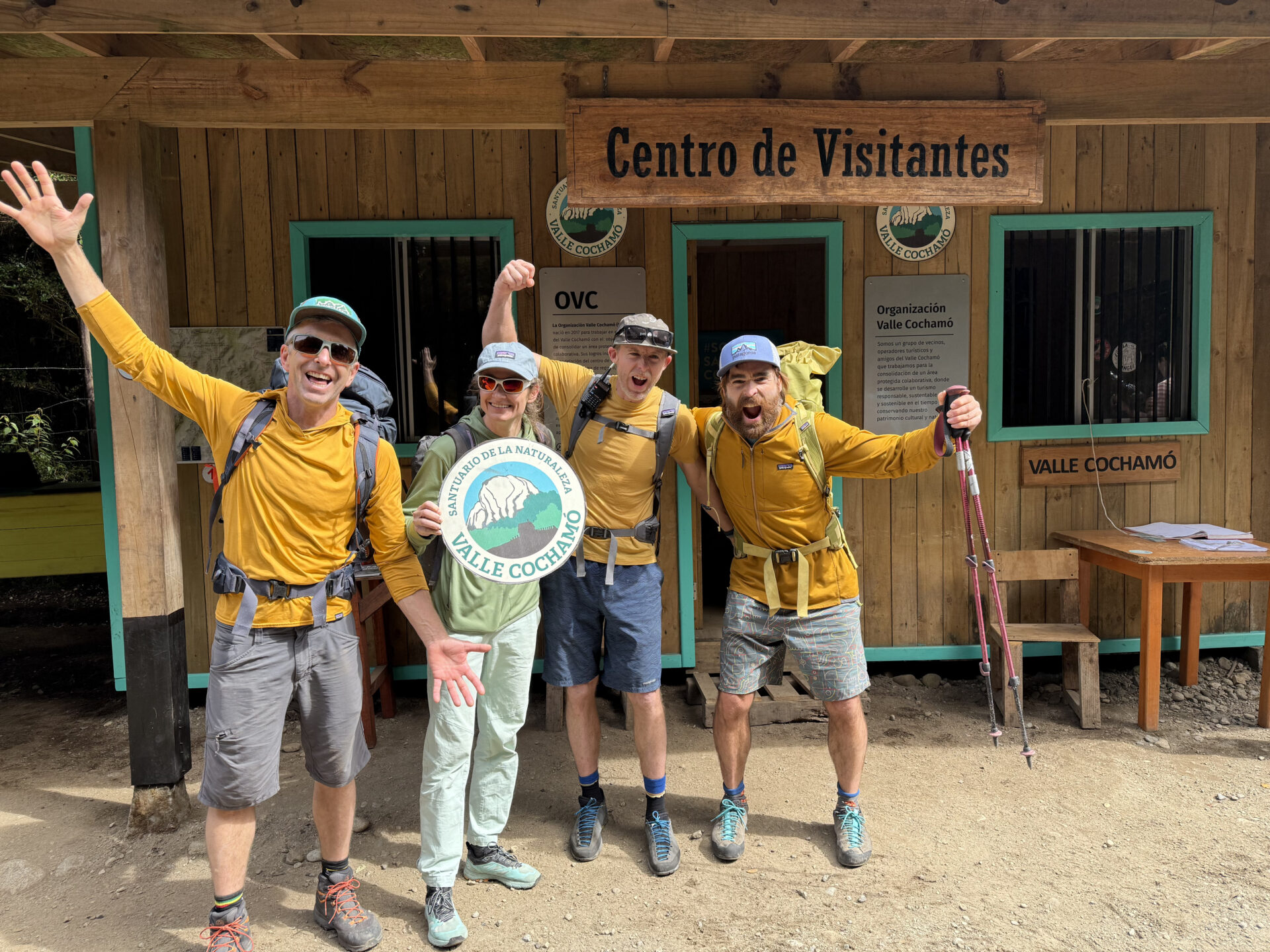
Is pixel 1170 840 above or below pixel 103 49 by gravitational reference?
below

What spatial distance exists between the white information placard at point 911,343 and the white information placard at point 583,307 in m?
1.44

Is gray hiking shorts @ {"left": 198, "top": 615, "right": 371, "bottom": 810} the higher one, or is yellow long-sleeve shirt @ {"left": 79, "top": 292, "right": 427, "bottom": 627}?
yellow long-sleeve shirt @ {"left": 79, "top": 292, "right": 427, "bottom": 627}

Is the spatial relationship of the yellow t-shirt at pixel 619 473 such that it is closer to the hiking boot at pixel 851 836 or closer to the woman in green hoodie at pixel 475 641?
the woman in green hoodie at pixel 475 641

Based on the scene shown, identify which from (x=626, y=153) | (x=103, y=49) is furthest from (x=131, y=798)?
(x=626, y=153)

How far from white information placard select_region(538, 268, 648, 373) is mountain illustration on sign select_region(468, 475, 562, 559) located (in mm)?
2211

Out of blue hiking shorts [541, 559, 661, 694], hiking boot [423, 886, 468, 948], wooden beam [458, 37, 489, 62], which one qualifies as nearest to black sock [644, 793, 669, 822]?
blue hiking shorts [541, 559, 661, 694]

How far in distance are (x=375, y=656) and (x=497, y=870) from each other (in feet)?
7.05

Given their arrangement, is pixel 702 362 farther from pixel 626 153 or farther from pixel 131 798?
pixel 131 798

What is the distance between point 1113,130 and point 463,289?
155 inches

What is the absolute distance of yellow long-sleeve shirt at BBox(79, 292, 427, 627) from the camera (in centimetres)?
268

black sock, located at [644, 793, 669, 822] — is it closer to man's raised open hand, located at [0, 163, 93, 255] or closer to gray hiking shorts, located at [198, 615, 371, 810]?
gray hiking shorts, located at [198, 615, 371, 810]

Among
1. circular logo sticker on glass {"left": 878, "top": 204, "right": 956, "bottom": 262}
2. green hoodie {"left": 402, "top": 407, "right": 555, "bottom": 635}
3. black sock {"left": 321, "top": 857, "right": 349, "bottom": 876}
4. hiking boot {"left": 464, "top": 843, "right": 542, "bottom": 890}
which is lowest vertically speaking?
hiking boot {"left": 464, "top": 843, "right": 542, "bottom": 890}

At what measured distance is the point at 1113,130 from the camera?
16.9 ft

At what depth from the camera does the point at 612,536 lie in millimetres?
3410
